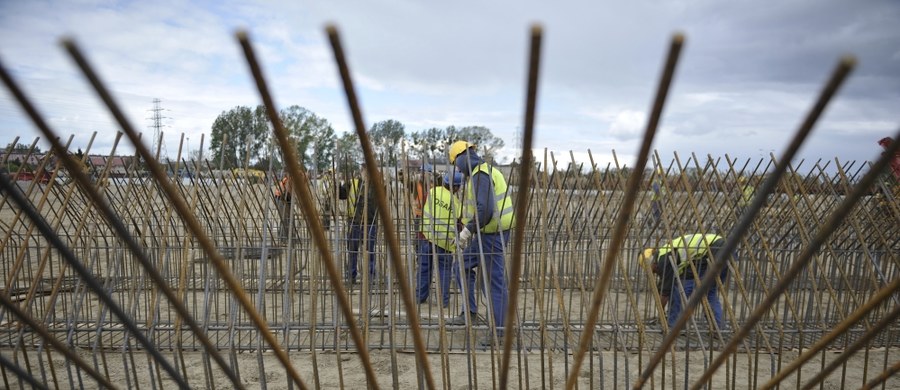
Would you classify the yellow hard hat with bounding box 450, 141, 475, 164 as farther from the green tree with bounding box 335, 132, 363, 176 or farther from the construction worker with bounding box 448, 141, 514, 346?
the green tree with bounding box 335, 132, 363, 176

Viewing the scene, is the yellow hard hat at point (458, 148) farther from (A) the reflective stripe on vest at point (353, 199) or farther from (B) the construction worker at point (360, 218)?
(A) the reflective stripe on vest at point (353, 199)

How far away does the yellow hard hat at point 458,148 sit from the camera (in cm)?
451

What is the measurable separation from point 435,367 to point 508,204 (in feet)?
5.01

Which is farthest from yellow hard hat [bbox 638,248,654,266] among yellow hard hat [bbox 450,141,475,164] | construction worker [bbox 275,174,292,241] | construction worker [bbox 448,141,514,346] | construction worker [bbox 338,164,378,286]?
construction worker [bbox 275,174,292,241]

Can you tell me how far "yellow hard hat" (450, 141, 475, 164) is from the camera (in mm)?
4508

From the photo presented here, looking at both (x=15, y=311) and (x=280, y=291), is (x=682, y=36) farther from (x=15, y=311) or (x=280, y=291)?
(x=280, y=291)

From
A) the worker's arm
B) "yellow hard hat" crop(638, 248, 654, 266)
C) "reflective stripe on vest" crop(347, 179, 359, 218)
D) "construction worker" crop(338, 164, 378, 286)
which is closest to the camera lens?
"yellow hard hat" crop(638, 248, 654, 266)

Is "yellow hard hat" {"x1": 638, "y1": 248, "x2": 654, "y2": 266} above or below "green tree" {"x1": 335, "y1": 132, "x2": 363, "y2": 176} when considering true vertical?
below

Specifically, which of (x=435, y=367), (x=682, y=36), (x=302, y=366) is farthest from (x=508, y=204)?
(x=682, y=36)

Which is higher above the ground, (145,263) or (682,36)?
(682,36)

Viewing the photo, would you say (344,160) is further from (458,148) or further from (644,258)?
(644,258)

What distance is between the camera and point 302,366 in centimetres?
421

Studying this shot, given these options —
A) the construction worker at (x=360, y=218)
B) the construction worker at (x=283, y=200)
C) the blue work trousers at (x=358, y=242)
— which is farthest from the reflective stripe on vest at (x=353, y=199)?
the construction worker at (x=283, y=200)

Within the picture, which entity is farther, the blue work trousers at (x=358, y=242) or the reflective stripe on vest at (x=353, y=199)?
the reflective stripe on vest at (x=353, y=199)
